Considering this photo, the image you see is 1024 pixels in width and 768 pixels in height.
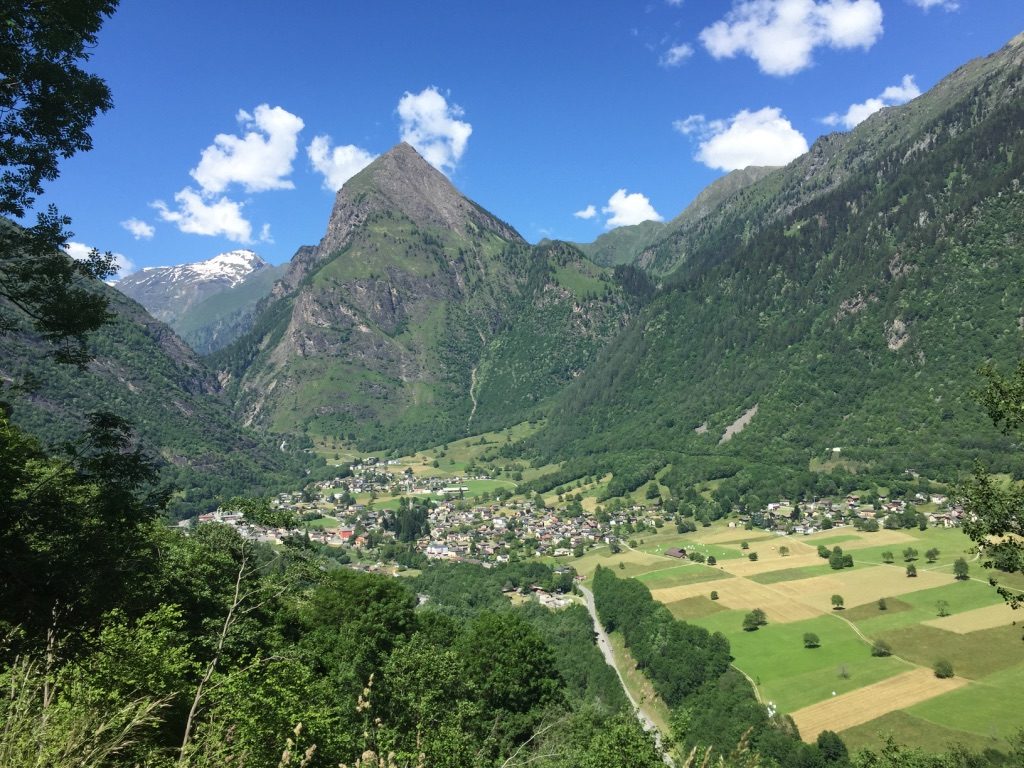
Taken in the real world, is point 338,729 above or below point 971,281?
below

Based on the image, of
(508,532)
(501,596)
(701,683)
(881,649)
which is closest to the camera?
(701,683)

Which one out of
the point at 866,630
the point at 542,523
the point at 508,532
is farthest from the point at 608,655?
the point at 542,523

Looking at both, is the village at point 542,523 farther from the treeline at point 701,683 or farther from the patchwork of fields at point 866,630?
the treeline at point 701,683

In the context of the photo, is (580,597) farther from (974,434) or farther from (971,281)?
(971,281)

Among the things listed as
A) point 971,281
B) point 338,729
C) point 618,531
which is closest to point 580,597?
point 618,531

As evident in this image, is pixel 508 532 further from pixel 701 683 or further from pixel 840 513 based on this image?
pixel 701 683

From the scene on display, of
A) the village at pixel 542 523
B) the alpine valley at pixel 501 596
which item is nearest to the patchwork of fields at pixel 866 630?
the alpine valley at pixel 501 596

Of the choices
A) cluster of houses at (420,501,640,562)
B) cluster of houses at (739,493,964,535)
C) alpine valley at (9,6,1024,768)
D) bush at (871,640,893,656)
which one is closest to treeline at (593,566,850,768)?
alpine valley at (9,6,1024,768)
